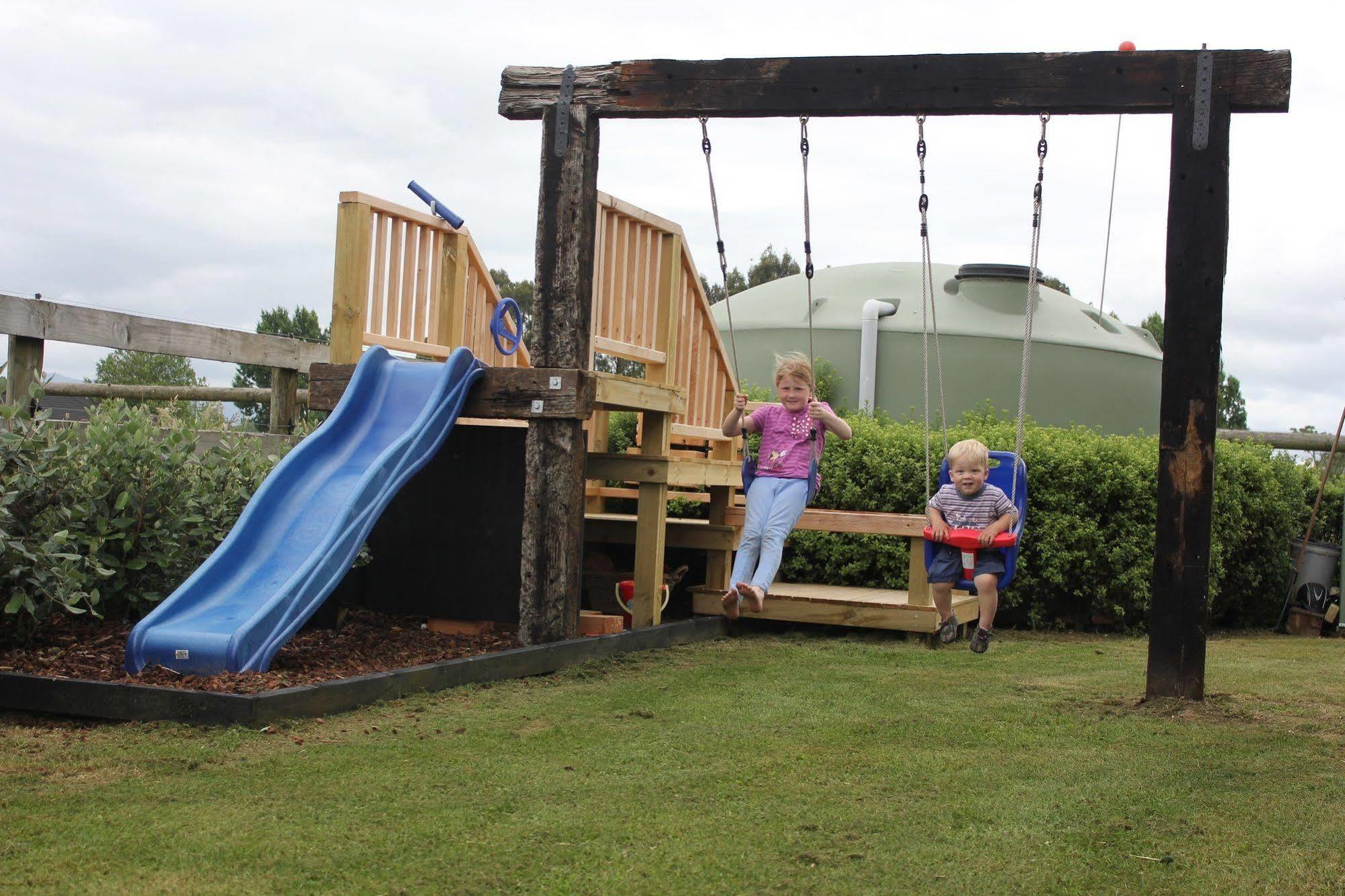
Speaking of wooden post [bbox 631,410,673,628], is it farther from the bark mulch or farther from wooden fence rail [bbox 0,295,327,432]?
wooden fence rail [bbox 0,295,327,432]

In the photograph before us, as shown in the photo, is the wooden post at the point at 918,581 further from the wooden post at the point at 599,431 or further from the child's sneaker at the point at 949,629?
the wooden post at the point at 599,431

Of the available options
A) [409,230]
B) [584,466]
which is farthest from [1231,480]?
[409,230]

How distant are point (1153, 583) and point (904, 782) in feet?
7.71

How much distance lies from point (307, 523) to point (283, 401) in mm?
2963

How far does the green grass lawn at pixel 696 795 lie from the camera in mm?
3217

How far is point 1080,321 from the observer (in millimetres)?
18297

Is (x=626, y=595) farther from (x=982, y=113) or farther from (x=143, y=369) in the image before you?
(x=143, y=369)

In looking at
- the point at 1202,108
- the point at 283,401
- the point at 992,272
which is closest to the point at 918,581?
the point at 1202,108

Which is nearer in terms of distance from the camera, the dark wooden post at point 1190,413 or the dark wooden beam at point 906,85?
the dark wooden post at point 1190,413

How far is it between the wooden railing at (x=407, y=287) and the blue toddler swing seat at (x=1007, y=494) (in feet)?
10.6

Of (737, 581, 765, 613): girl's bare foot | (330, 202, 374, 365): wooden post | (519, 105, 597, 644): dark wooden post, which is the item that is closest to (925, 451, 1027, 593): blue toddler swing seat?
(737, 581, 765, 613): girl's bare foot

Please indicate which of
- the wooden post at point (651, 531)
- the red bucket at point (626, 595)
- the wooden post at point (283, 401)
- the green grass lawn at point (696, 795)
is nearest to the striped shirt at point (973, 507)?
the green grass lawn at point (696, 795)

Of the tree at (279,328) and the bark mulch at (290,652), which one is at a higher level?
the tree at (279,328)

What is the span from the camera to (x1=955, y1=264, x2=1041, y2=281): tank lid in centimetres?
1795
